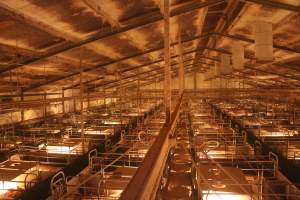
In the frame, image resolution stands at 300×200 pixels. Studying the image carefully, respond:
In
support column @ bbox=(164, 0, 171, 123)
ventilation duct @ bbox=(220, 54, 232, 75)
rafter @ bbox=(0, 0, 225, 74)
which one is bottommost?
support column @ bbox=(164, 0, 171, 123)

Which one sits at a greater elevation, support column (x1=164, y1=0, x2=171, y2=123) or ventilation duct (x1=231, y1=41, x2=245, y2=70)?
ventilation duct (x1=231, y1=41, x2=245, y2=70)

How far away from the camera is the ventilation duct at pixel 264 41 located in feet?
20.4

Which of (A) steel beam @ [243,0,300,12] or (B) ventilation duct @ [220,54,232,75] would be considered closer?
(A) steel beam @ [243,0,300,12]

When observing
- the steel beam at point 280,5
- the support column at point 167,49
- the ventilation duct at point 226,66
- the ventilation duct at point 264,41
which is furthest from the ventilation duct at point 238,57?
the support column at point 167,49

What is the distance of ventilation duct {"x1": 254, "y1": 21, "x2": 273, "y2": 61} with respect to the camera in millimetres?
6230

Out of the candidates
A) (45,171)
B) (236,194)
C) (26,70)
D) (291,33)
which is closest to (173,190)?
(236,194)

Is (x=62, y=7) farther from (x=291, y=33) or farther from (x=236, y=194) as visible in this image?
(x=291, y=33)

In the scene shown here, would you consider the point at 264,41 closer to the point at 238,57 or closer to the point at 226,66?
the point at 238,57

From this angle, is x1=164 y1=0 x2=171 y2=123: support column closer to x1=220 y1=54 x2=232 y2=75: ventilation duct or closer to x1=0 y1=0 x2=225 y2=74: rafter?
x1=0 y1=0 x2=225 y2=74: rafter

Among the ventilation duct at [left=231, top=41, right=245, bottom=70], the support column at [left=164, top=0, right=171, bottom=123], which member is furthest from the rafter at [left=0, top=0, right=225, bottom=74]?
the support column at [left=164, top=0, right=171, bottom=123]

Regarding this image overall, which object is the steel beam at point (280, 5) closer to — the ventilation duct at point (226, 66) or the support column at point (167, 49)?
the support column at point (167, 49)

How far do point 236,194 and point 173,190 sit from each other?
3.13ft

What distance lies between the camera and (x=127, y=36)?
8094 millimetres

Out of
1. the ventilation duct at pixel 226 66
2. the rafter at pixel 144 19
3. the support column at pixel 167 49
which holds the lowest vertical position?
the support column at pixel 167 49
